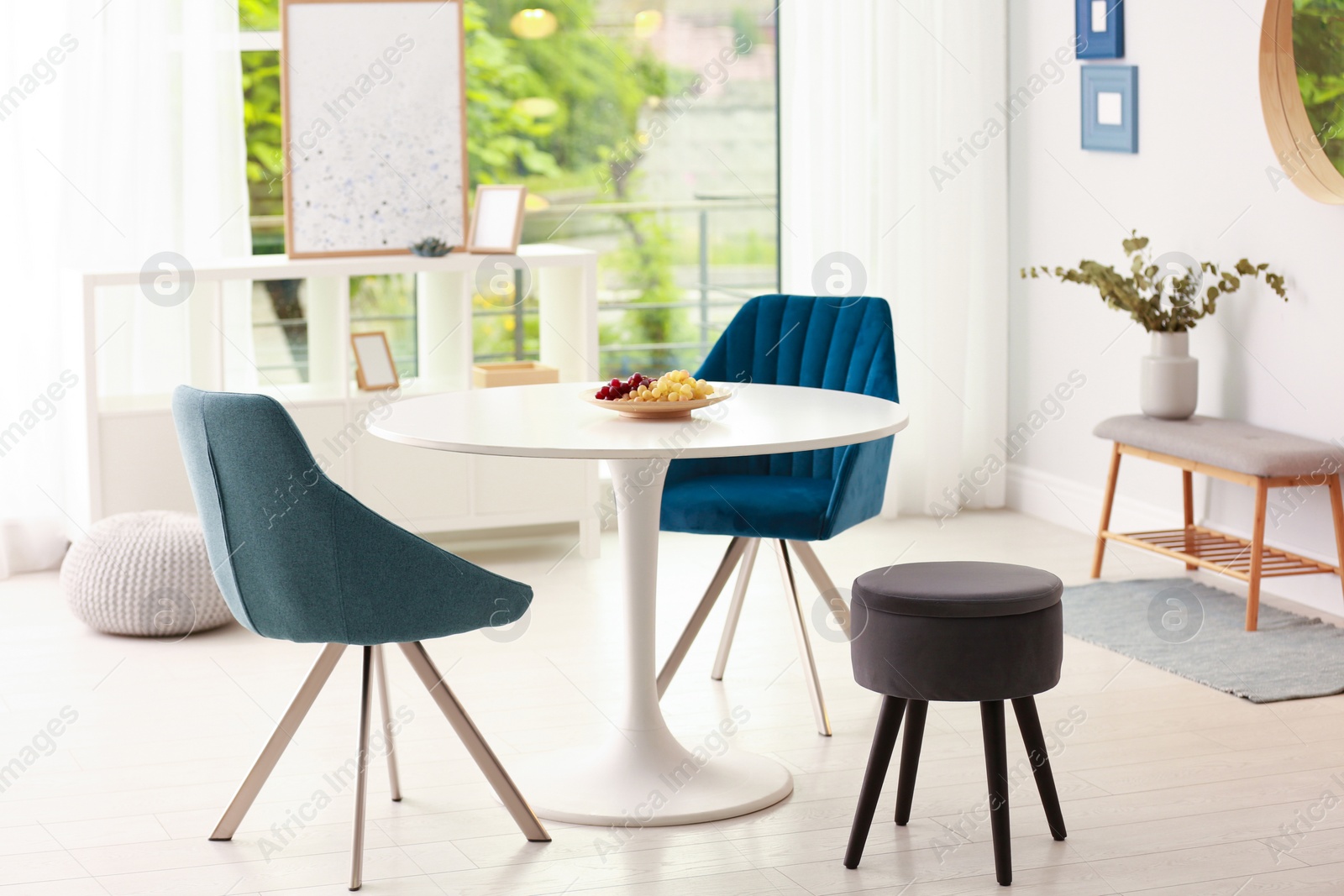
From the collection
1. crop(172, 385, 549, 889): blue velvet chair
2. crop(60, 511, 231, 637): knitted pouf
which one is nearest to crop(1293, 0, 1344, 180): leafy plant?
crop(172, 385, 549, 889): blue velvet chair

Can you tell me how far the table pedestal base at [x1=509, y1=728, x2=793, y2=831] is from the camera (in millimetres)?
2770

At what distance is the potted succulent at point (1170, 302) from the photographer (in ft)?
14.0

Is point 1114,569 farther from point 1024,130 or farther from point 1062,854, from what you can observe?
point 1062,854

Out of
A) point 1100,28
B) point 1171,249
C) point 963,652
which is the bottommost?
point 963,652

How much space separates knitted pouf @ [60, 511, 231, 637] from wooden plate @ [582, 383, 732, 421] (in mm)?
1534

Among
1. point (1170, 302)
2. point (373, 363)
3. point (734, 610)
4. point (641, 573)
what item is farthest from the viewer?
point (373, 363)

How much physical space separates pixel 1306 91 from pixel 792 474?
1685 mm

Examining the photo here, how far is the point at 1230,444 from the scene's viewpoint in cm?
396

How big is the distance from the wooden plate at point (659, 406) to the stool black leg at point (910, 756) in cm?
63

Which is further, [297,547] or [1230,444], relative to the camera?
[1230,444]

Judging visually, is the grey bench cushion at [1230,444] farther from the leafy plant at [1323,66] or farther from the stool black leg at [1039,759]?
the stool black leg at [1039,759]

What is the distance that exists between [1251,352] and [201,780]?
2.90 metres

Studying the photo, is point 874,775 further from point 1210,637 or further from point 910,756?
point 1210,637

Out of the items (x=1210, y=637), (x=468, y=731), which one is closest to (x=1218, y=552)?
(x=1210, y=637)
